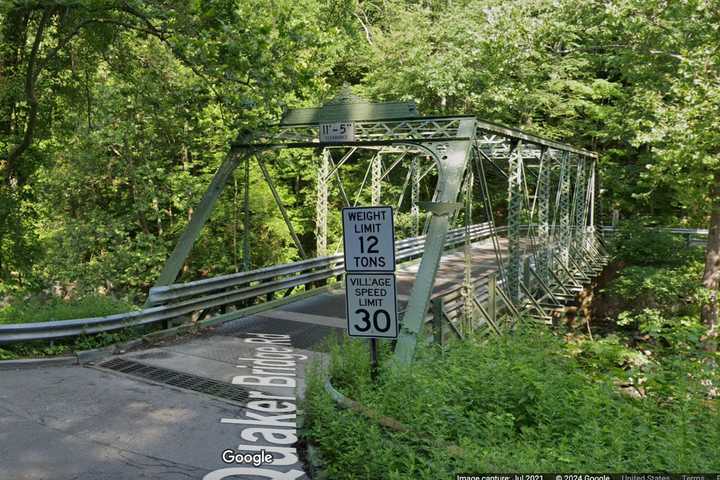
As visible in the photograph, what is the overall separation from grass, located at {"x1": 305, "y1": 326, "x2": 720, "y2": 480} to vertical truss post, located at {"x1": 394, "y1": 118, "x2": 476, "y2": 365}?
1.15 meters

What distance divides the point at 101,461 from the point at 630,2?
52.6 feet

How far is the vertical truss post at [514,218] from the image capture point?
13.8m

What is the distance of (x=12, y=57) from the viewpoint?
15.0m

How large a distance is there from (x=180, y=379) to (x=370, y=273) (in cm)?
349

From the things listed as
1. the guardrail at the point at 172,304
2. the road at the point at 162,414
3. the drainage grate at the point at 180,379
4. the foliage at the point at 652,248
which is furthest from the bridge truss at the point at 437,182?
the foliage at the point at 652,248

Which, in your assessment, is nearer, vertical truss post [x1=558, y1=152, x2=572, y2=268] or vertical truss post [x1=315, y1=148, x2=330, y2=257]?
vertical truss post [x1=315, y1=148, x2=330, y2=257]

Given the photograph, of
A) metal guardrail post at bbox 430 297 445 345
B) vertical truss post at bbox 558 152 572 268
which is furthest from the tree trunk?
metal guardrail post at bbox 430 297 445 345

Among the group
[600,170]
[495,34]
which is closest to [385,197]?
[600,170]

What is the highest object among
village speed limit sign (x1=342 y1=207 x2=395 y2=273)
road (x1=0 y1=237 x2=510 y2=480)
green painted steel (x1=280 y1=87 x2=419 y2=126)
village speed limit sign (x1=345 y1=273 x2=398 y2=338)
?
green painted steel (x1=280 y1=87 x2=419 y2=126)

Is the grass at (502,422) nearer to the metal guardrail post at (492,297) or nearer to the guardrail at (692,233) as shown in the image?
the metal guardrail post at (492,297)

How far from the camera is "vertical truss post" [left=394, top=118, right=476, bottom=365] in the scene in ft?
27.2

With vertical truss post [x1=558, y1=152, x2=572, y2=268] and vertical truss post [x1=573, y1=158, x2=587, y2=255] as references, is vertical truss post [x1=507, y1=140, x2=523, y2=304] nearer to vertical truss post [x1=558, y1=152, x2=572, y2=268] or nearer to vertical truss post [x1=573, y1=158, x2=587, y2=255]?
vertical truss post [x1=558, y1=152, x2=572, y2=268]

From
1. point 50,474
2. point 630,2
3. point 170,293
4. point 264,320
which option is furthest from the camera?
point 630,2

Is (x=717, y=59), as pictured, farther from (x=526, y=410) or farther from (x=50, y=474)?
(x=50, y=474)
